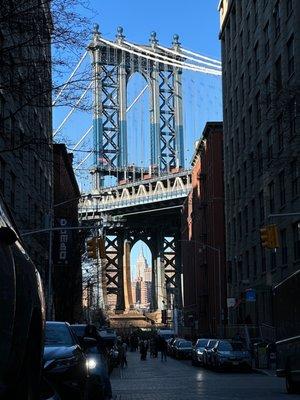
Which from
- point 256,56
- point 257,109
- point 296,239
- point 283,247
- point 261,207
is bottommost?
point 283,247

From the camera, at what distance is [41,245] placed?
51.2 meters

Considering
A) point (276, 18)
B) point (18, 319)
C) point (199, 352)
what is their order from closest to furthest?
1. point (18, 319)
2. point (199, 352)
3. point (276, 18)

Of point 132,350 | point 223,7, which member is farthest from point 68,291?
point 132,350

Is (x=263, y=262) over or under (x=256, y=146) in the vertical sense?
under

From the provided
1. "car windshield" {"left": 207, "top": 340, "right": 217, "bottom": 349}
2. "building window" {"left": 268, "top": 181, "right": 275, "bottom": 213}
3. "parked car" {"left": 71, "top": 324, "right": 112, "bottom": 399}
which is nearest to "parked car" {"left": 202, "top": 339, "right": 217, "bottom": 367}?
"car windshield" {"left": 207, "top": 340, "right": 217, "bottom": 349}

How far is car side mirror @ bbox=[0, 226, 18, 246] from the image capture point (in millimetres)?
4656

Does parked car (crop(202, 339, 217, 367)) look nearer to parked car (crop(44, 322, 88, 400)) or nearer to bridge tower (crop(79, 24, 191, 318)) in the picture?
parked car (crop(44, 322, 88, 400))

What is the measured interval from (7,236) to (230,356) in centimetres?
3000

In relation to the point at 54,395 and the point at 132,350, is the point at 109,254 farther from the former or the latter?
the point at 54,395

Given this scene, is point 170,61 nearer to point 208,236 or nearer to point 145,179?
point 145,179

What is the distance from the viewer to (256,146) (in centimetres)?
5259

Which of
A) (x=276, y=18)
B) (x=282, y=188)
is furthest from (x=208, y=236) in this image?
(x=276, y=18)

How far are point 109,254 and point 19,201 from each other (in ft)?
348

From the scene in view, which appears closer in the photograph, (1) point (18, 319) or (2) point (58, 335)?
(1) point (18, 319)
